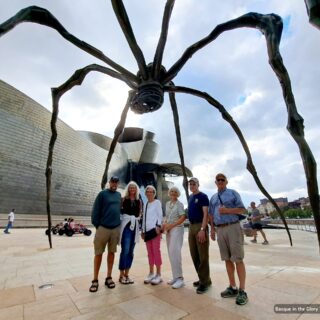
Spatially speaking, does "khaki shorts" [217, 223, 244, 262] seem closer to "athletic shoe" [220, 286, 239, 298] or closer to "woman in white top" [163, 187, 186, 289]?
"athletic shoe" [220, 286, 239, 298]

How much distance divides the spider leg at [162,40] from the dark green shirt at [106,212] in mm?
2043

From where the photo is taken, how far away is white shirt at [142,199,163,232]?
425 centimetres

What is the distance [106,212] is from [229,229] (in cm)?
192

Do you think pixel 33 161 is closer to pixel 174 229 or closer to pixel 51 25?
pixel 51 25

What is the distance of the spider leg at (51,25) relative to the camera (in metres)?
2.49

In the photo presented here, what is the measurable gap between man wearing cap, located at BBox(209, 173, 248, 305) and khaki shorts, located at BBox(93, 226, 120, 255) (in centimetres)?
161

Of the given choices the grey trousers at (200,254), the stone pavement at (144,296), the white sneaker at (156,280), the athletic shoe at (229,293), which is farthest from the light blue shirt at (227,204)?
the white sneaker at (156,280)

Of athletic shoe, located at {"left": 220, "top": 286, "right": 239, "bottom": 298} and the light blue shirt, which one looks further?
the light blue shirt

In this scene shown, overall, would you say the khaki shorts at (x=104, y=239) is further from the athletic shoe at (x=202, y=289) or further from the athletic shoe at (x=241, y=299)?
the athletic shoe at (x=241, y=299)

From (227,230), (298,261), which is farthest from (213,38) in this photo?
(298,261)

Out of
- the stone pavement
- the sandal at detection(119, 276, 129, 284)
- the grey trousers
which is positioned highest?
the grey trousers

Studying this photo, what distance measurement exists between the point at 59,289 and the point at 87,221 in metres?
32.5

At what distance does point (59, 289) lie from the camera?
348cm

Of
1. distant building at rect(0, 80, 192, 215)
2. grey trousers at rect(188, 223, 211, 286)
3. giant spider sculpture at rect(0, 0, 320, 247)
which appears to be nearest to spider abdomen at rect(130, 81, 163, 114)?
giant spider sculpture at rect(0, 0, 320, 247)
